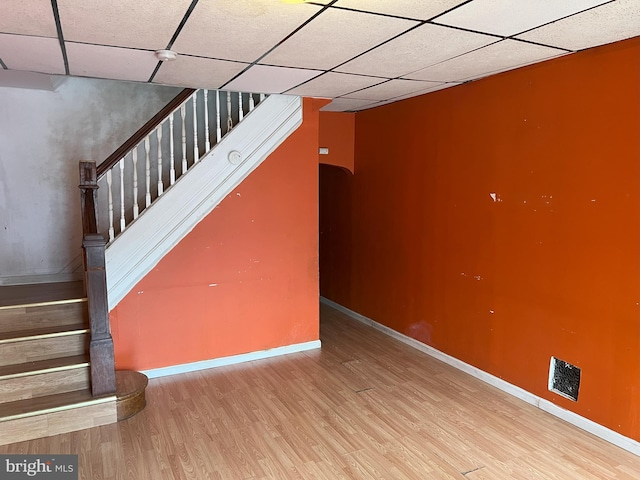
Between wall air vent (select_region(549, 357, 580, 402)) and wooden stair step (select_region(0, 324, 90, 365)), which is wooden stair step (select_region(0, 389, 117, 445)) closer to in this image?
wooden stair step (select_region(0, 324, 90, 365))

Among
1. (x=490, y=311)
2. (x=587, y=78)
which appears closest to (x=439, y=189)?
(x=490, y=311)

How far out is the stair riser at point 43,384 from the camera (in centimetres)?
315

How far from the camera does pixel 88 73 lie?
331 centimetres

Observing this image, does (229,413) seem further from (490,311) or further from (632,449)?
(632,449)

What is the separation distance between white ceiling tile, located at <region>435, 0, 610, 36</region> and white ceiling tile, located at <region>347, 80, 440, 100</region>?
52.2 inches

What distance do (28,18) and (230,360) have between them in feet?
10.3

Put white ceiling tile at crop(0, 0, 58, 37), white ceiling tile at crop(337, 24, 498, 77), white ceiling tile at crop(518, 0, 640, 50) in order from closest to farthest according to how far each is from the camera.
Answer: white ceiling tile at crop(0, 0, 58, 37), white ceiling tile at crop(518, 0, 640, 50), white ceiling tile at crop(337, 24, 498, 77)

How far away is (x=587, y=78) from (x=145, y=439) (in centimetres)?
379

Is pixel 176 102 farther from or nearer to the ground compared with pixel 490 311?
farther from the ground

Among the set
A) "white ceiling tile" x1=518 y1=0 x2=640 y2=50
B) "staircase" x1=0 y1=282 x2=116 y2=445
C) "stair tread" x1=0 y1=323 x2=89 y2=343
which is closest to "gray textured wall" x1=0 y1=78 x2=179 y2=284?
"staircase" x1=0 y1=282 x2=116 y2=445

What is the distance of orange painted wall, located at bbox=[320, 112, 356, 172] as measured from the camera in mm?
5266

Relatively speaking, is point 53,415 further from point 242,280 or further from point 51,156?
point 51,156

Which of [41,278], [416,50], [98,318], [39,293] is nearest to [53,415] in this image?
[98,318]

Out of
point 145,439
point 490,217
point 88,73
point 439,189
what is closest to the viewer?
point 145,439
